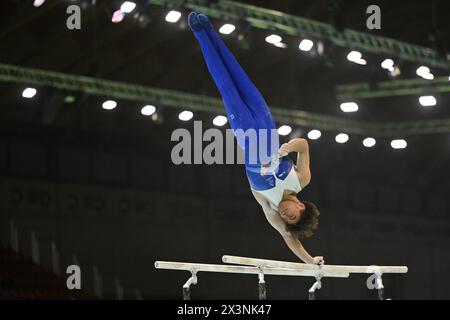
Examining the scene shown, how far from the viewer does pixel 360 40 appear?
16.0 metres

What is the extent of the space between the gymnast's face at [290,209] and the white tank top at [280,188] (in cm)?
7

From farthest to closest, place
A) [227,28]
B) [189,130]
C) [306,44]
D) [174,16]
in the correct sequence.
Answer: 1. [189,130]
2. [306,44]
3. [227,28]
4. [174,16]

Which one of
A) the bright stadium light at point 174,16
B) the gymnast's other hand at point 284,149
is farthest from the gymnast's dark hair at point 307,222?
the bright stadium light at point 174,16

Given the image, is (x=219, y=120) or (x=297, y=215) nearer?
(x=297, y=215)

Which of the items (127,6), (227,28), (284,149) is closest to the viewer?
(284,149)

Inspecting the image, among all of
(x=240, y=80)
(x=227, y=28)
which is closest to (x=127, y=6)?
(x=227, y=28)

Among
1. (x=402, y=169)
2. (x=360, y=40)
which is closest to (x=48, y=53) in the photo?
(x=360, y=40)

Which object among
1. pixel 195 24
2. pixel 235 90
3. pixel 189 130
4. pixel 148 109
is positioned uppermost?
pixel 189 130

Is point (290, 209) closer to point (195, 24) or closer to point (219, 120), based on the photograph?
point (195, 24)

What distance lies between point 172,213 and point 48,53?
557 cm

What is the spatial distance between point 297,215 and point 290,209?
0.31ft

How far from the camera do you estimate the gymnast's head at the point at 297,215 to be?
8336 mm

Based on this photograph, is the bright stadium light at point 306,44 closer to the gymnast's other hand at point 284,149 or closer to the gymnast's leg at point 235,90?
the gymnast's leg at point 235,90

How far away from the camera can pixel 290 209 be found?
27.3ft
